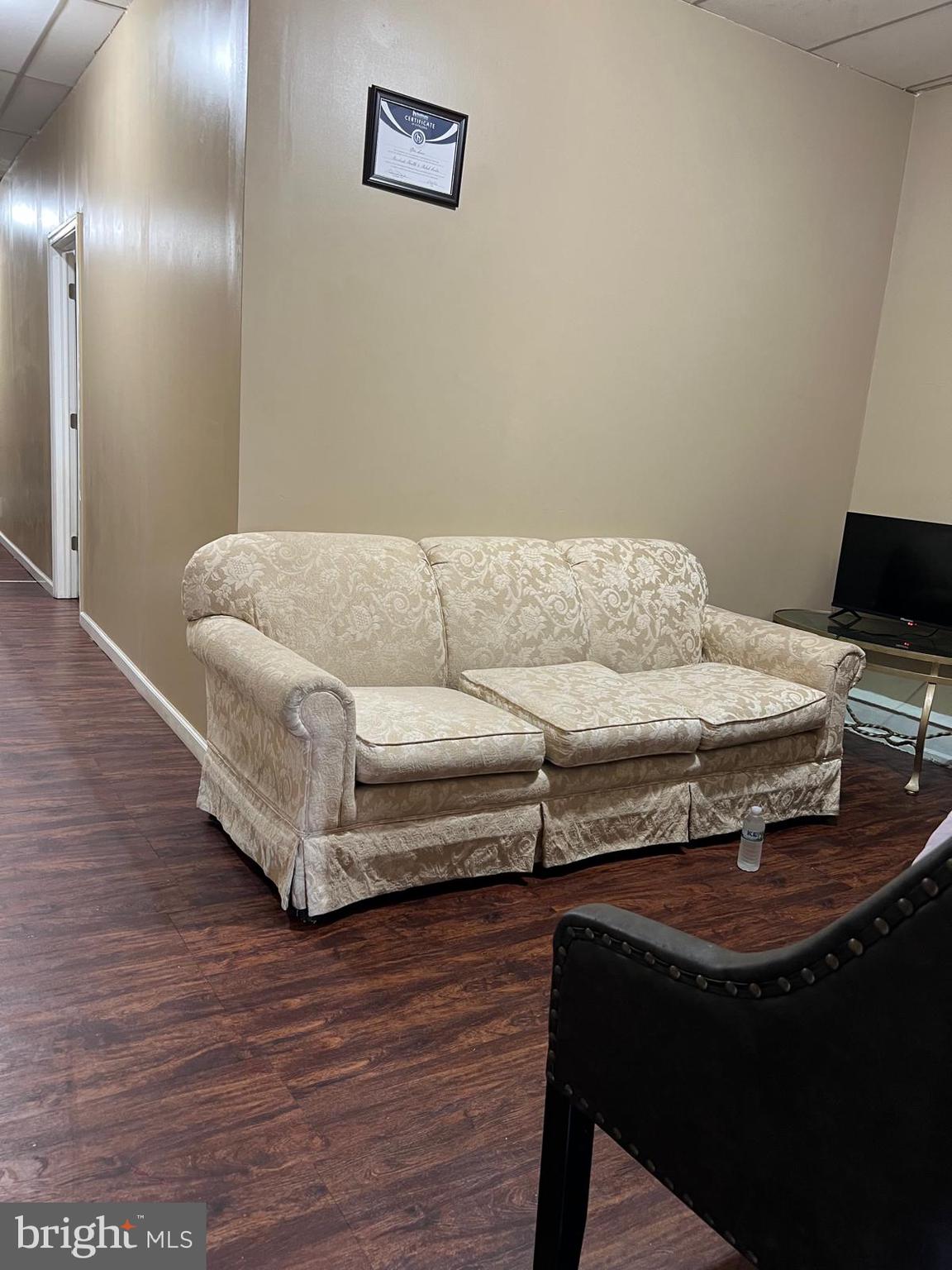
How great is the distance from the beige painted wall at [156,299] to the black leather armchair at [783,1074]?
229 cm

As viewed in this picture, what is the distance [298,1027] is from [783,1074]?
4.33ft

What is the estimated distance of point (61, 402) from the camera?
5.59 meters

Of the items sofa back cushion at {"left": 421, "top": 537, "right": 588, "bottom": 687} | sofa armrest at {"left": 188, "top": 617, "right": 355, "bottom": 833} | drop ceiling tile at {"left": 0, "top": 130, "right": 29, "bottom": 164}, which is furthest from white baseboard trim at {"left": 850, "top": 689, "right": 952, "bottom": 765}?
drop ceiling tile at {"left": 0, "top": 130, "right": 29, "bottom": 164}

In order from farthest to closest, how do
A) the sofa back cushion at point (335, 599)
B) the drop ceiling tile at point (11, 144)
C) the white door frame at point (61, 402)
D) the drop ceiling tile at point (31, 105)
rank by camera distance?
the drop ceiling tile at point (11, 144), the white door frame at point (61, 402), the drop ceiling tile at point (31, 105), the sofa back cushion at point (335, 599)

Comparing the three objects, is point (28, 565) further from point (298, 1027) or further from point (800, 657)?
point (298, 1027)

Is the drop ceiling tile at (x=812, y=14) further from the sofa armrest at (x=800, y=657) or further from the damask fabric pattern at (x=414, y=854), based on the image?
the damask fabric pattern at (x=414, y=854)

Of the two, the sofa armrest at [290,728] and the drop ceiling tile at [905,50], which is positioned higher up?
the drop ceiling tile at [905,50]

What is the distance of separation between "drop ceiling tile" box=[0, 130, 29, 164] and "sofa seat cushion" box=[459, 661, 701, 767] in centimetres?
517

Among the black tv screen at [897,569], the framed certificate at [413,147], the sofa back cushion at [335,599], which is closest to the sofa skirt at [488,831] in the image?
the sofa back cushion at [335,599]

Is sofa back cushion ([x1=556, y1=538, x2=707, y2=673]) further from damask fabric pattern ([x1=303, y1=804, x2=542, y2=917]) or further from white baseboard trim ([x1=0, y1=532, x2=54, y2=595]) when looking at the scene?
white baseboard trim ([x1=0, y1=532, x2=54, y2=595])

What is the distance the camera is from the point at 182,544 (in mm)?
3566

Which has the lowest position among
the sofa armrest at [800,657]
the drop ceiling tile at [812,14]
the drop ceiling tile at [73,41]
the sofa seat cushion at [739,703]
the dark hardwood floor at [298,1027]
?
the dark hardwood floor at [298,1027]

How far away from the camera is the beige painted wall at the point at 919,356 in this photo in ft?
14.0

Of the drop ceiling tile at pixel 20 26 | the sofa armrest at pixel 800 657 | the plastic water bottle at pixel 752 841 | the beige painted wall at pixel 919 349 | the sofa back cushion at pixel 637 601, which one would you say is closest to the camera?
the plastic water bottle at pixel 752 841
